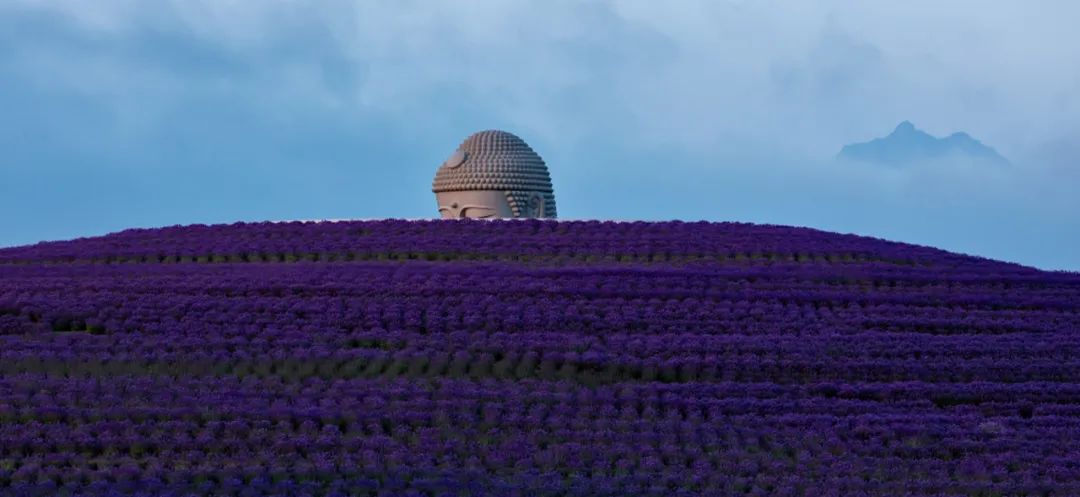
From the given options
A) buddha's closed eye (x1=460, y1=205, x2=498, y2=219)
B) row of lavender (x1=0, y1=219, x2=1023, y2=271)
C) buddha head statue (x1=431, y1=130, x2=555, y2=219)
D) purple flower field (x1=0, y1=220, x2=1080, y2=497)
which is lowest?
purple flower field (x1=0, y1=220, x2=1080, y2=497)

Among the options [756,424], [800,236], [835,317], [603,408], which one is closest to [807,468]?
[756,424]

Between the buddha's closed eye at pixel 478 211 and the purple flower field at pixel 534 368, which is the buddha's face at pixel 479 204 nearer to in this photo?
the buddha's closed eye at pixel 478 211

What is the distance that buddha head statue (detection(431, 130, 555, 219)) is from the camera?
3266cm

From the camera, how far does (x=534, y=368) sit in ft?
63.9

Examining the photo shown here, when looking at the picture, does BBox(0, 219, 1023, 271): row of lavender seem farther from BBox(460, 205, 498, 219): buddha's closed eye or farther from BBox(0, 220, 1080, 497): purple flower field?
BBox(460, 205, 498, 219): buddha's closed eye

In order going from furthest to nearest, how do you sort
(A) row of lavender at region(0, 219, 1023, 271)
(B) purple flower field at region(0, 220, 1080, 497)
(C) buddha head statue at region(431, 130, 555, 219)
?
(C) buddha head statue at region(431, 130, 555, 219) < (A) row of lavender at region(0, 219, 1023, 271) < (B) purple flower field at region(0, 220, 1080, 497)

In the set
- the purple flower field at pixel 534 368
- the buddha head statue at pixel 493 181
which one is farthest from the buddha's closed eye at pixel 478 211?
the purple flower field at pixel 534 368

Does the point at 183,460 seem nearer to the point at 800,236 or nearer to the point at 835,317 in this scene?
the point at 835,317

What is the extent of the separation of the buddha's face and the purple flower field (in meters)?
5.18

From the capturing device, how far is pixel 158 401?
57.6 feet

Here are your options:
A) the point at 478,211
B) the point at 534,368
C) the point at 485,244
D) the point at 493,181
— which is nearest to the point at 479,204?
the point at 478,211

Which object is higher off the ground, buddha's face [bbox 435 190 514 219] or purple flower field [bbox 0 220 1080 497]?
buddha's face [bbox 435 190 514 219]

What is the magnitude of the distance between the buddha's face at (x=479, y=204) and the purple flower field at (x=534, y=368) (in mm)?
5181

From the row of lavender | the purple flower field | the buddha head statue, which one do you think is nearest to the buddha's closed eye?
the buddha head statue
